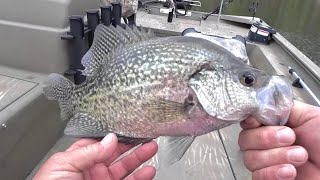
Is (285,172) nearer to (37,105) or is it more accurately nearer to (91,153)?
(91,153)

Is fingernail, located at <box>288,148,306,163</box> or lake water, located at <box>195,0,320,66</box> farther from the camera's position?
lake water, located at <box>195,0,320,66</box>

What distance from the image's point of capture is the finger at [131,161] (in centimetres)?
169

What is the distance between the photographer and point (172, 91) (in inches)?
51.3

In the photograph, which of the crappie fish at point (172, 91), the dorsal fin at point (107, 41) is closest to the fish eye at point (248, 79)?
the crappie fish at point (172, 91)

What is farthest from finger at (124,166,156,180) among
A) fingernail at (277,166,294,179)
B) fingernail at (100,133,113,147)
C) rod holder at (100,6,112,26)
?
rod holder at (100,6,112,26)

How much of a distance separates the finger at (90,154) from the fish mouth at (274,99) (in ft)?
1.89

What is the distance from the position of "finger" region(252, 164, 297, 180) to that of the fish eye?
1.07 ft

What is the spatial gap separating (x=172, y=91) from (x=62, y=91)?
2.06ft

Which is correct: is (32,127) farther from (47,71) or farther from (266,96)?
(266,96)

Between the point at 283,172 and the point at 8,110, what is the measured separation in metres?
2.09

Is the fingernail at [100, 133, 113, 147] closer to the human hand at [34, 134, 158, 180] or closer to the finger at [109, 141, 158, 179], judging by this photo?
the human hand at [34, 134, 158, 180]

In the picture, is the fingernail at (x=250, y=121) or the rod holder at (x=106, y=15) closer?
the fingernail at (x=250, y=121)

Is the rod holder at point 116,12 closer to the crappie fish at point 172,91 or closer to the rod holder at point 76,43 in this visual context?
the rod holder at point 76,43

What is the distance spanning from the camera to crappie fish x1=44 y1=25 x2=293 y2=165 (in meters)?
1.25
